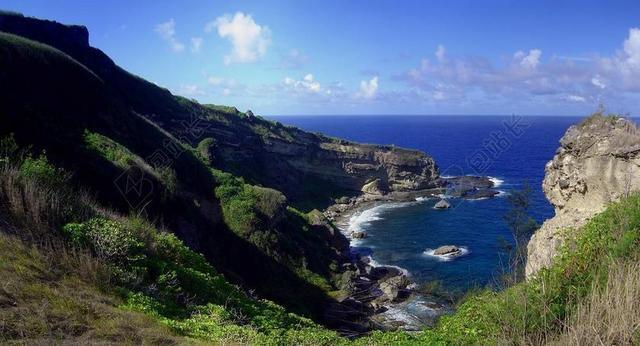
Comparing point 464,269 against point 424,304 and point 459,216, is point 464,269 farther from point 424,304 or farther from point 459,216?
point 459,216

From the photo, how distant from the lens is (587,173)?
50.9ft

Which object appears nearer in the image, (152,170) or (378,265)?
(152,170)

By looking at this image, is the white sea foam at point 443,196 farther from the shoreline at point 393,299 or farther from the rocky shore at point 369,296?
the shoreline at point 393,299

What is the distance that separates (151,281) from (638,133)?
15.2 metres

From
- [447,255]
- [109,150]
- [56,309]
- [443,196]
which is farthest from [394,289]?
[443,196]

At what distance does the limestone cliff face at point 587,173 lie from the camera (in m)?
14.3

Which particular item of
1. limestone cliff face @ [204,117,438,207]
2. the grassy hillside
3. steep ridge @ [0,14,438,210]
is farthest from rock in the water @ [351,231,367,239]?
limestone cliff face @ [204,117,438,207]

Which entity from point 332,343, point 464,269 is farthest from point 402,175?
point 332,343

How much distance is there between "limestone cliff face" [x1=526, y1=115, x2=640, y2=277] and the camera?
14.3 metres

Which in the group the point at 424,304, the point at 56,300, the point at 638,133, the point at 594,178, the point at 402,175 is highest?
the point at 638,133

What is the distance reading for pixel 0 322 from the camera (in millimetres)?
7387

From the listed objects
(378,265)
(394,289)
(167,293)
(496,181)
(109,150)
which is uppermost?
(109,150)

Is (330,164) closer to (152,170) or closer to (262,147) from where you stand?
(262,147)

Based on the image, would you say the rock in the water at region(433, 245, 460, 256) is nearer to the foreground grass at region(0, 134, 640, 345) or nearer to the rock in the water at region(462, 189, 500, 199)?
the rock in the water at region(462, 189, 500, 199)
